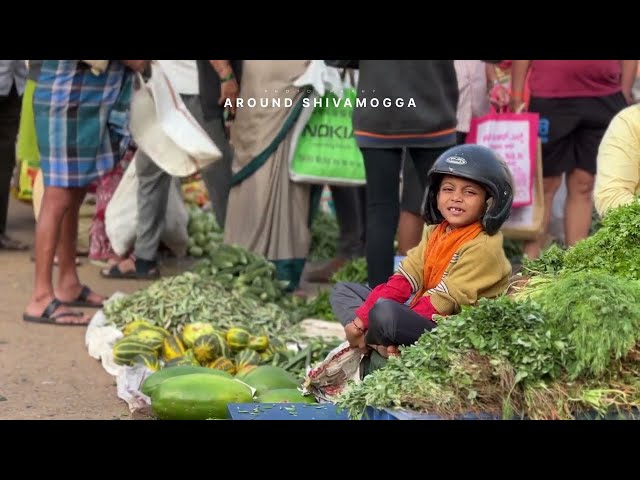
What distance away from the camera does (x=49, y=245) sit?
6.38m

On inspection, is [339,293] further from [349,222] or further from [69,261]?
[349,222]

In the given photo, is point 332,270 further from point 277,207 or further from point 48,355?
point 48,355

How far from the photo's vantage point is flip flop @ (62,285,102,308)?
6.96 m

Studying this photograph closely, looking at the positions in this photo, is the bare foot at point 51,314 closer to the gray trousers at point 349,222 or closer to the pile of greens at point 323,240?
the gray trousers at point 349,222

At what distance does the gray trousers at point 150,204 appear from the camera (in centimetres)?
772

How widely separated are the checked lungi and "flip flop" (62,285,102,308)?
84 cm

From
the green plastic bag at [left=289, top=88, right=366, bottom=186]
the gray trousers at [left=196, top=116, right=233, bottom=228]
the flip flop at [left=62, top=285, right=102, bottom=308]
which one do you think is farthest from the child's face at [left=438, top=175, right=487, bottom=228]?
the gray trousers at [left=196, top=116, right=233, bottom=228]

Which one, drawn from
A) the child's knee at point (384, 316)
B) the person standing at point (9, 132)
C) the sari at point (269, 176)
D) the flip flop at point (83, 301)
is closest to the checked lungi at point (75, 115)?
the flip flop at point (83, 301)

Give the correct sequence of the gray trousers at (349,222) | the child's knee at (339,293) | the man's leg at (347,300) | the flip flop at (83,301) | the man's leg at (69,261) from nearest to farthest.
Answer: the man's leg at (347,300)
the child's knee at (339,293)
the man's leg at (69,261)
the flip flop at (83,301)
the gray trousers at (349,222)

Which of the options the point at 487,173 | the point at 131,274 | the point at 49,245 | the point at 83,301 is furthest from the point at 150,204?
the point at 487,173

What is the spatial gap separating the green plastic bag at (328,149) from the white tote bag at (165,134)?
0.88m

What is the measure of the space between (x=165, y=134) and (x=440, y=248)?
272cm
